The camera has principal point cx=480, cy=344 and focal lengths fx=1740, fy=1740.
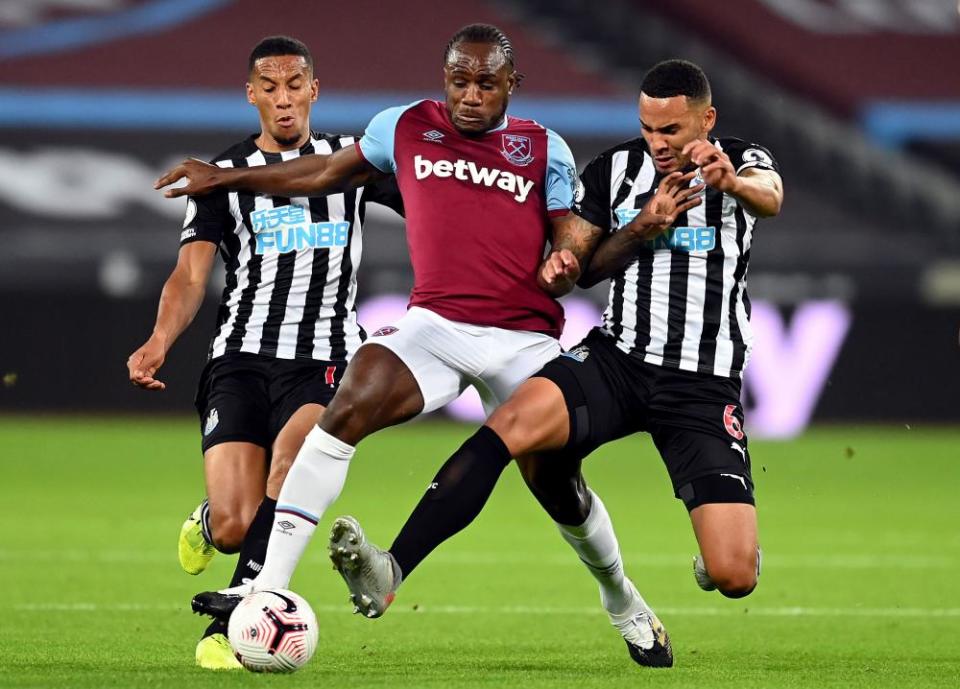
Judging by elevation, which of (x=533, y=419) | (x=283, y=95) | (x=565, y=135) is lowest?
(x=565, y=135)

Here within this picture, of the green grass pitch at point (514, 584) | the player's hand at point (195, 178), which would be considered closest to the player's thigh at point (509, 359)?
the green grass pitch at point (514, 584)

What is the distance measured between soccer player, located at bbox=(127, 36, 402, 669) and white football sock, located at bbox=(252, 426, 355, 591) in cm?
70

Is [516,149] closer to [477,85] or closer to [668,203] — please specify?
[477,85]

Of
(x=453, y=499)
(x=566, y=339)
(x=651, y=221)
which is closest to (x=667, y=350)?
(x=651, y=221)

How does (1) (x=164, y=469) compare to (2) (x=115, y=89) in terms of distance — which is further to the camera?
(2) (x=115, y=89)

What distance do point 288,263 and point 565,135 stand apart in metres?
13.0

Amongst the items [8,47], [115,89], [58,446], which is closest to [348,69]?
[115,89]

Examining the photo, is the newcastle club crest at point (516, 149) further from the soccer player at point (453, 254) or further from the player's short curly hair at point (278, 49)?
the player's short curly hair at point (278, 49)

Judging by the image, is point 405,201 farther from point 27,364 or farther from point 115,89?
point 115,89

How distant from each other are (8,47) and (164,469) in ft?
27.6

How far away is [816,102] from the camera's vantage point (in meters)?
20.6

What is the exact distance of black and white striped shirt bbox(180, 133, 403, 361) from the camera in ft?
20.3

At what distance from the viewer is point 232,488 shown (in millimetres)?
5906

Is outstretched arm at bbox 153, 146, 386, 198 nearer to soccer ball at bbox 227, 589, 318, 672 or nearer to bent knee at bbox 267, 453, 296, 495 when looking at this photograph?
bent knee at bbox 267, 453, 296, 495
